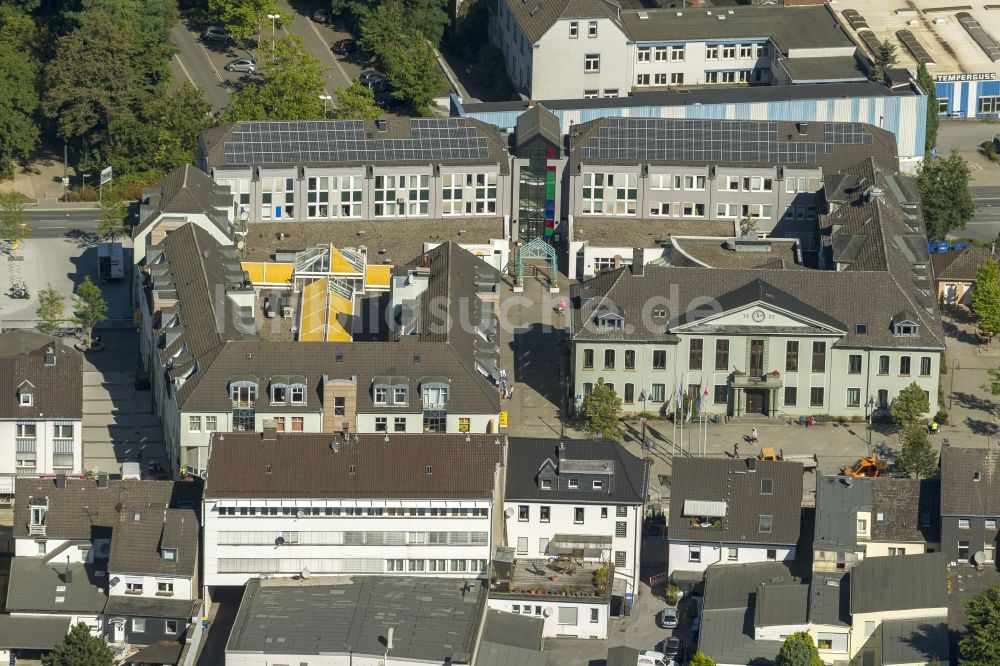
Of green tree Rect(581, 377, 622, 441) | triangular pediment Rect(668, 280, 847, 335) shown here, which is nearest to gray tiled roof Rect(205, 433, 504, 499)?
green tree Rect(581, 377, 622, 441)

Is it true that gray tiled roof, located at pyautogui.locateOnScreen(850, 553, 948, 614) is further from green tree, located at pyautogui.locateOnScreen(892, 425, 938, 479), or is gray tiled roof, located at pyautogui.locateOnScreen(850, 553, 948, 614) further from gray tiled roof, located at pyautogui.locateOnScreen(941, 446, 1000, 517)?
green tree, located at pyautogui.locateOnScreen(892, 425, 938, 479)

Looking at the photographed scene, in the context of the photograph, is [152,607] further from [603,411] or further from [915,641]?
[915,641]

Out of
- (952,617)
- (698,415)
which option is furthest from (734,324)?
(952,617)

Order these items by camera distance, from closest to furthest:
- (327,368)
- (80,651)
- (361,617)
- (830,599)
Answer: (80,651) < (361,617) < (830,599) < (327,368)

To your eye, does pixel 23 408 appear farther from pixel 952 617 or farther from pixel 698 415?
pixel 952 617

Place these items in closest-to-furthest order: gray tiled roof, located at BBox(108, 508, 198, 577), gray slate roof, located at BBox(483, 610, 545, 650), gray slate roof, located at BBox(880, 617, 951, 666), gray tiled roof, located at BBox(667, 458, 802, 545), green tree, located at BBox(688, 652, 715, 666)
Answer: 1. green tree, located at BBox(688, 652, 715, 666)
2. gray slate roof, located at BBox(880, 617, 951, 666)
3. gray slate roof, located at BBox(483, 610, 545, 650)
4. gray tiled roof, located at BBox(108, 508, 198, 577)
5. gray tiled roof, located at BBox(667, 458, 802, 545)

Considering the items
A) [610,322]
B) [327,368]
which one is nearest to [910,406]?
[610,322]
